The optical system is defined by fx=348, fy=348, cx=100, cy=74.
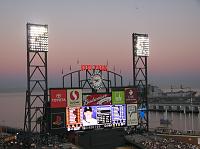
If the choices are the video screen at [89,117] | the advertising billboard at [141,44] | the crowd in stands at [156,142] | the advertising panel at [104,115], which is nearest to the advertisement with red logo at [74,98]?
the video screen at [89,117]

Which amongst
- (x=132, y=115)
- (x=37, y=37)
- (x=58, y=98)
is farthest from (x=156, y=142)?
(x=37, y=37)

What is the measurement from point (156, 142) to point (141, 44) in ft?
26.4

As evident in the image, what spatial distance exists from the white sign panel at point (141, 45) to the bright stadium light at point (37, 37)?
756 cm

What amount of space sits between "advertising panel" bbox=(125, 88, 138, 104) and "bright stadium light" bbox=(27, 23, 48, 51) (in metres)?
6.06

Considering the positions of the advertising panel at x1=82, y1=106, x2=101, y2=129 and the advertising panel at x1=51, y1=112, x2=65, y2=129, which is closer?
the advertising panel at x1=51, y1=112, x2=65, y2=129

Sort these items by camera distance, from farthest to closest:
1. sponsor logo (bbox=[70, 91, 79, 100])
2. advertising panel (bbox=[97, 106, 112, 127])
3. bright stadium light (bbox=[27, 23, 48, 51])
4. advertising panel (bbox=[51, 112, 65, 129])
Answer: advertising panel (bbox=[97, 106, 112, 127]) → bright stadium light (bbox=[27, 23, 48, 51]) → sponsor logo (bbox=[70, 91, 79, 100]) → advertising panel (bbox=[51, 112, 65, 129])

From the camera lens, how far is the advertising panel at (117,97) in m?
22.5

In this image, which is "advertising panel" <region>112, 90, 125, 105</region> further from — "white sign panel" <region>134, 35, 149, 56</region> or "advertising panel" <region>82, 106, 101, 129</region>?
"white sign panel" <region>134, 35, 149, 56</region>

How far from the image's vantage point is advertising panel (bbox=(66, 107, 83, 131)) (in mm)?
20766

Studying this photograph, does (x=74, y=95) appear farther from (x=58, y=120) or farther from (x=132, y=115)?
(x=132, y=115)

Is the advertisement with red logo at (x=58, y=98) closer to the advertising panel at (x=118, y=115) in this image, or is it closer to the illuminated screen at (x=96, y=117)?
the illuminated screen at (x=96, y=117)

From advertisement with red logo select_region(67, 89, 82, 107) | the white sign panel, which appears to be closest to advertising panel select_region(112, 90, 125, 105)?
advertisement with red logo select_region(67, 89, 82, 107)

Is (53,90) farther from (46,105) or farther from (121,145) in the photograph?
(121,145)

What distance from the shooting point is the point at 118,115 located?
2239 cm
